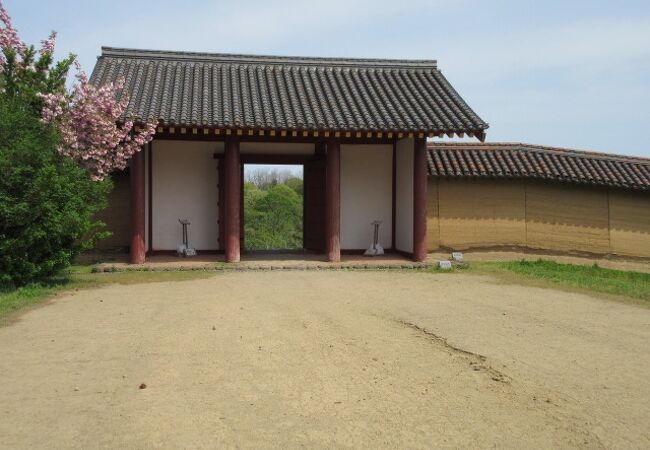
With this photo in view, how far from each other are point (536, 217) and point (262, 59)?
7.57 meters

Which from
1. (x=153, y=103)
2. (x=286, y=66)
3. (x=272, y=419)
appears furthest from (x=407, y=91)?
(x=272, y=419)

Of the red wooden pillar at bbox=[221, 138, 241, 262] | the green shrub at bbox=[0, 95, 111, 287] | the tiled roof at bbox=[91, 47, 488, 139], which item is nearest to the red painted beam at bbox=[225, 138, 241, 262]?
the red wooden pillar at bbox=[221, 138, 241, 262]

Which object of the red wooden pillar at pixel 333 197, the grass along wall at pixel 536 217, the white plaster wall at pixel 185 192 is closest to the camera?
the red wooden pillar at pixel 333 197

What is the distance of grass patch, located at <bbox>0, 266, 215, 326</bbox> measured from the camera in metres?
7.78

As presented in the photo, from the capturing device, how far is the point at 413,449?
3.48 metres

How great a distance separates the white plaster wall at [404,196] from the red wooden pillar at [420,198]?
516 millimetres

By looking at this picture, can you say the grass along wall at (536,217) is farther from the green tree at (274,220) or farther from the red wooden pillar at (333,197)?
the green tree at (274,220)

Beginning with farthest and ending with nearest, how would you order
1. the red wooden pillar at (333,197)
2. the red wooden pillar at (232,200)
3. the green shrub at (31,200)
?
the red wooden pillar at (333,197)
the red wooden pillar at (232,200)
the green shrub at (31,200)

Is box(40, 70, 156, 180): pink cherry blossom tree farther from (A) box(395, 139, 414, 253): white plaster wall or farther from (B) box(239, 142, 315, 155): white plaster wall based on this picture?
(A) box(395, 139, 414, 253): white plaster wall

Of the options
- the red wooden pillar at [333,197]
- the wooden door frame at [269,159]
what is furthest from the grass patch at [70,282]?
the wooden door frame at [269,159]

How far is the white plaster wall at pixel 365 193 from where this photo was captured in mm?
14102

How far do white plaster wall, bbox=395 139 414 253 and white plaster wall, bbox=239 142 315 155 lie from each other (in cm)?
213

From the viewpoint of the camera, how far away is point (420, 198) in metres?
12.6

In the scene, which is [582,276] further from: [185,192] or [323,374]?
[323,374]
